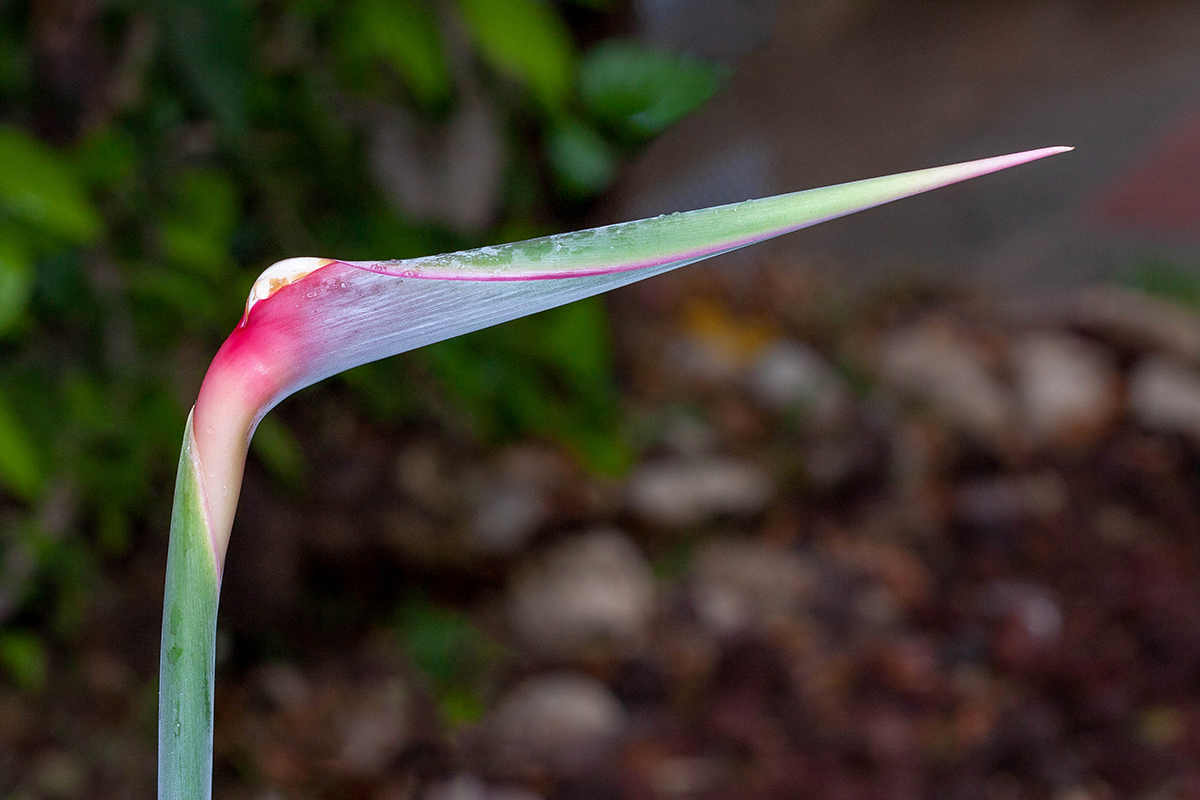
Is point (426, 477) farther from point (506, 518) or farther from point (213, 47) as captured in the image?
point (213, 47)

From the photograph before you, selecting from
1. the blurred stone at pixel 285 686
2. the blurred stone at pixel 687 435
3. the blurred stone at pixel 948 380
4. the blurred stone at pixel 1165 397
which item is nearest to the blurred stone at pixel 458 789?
the blurred stone at pixel 285 686

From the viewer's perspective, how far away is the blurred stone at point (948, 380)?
1992 mm

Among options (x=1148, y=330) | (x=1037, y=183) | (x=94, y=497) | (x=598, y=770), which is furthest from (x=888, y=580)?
(x=1037, y=183)

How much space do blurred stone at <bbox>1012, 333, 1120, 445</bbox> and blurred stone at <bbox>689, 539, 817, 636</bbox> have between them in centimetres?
69

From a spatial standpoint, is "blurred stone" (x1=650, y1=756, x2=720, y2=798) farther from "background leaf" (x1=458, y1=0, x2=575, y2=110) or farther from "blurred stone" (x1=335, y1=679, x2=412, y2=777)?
"background leaf" (x1=458, y1=0, x2=575, y2=110)

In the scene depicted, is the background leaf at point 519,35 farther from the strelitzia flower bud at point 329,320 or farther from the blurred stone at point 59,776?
the blurred stone at point 59,776

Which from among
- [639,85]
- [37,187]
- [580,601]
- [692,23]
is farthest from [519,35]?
[692,23]

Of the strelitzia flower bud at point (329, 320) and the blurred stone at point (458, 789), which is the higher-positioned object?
the strelitzia flower bud at point (329, 320)

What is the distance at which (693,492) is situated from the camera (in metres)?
1.64

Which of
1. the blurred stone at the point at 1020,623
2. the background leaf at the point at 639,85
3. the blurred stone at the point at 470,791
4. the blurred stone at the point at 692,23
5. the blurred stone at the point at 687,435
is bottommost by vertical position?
the blurred stone at the point at 1020,623

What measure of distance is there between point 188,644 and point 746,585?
1433mm

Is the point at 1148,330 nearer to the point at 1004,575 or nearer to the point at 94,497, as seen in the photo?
the point at 1004,575

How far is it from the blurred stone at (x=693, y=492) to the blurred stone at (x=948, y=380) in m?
0.51

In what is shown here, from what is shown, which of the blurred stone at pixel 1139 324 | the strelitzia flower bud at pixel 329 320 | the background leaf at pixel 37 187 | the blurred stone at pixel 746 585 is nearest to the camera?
the strelitzia flower bud at pixel 329 320
